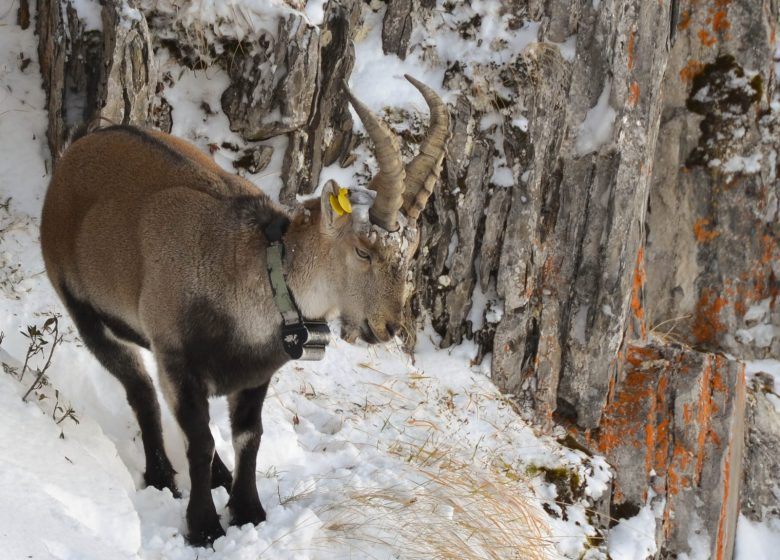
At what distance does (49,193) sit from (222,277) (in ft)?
4.86

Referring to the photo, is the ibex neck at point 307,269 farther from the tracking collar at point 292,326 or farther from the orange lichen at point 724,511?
the orange lichen at point 724,511

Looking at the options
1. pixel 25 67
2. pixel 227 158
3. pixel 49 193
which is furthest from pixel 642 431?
pixel 25 67

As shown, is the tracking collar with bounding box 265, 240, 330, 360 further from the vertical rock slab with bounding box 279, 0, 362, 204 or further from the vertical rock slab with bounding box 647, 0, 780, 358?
the vertical rock slab with bounding box 647, 0, 780, 358

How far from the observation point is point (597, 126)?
693 cm

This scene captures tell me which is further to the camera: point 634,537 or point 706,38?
point 706,38

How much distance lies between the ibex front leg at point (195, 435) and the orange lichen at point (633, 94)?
186 inches

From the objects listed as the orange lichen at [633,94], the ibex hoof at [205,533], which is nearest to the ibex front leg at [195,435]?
the ibex hoof at [205,533]

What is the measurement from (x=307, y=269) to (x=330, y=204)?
0.34 metres

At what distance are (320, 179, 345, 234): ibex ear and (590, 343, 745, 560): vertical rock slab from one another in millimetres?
3953

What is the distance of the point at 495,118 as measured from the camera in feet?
22.8

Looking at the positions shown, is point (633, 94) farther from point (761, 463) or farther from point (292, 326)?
point (292, 326)

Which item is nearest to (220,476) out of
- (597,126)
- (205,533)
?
(205,533)

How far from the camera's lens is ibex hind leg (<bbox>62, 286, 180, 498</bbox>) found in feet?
14.4

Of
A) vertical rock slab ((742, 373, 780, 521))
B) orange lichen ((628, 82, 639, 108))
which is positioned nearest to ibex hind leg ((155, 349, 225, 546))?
orange lichen ((628, 82, 639, 108))
